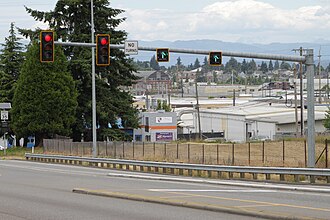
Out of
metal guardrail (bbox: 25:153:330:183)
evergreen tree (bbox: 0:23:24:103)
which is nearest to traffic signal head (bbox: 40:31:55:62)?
metal guardrail (bbox: 25:153:330:183)

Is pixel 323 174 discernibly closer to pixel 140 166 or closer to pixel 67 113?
pixel 140 166

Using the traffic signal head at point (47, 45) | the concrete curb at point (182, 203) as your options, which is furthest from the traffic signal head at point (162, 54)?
the concrete curb at point (182, 203)

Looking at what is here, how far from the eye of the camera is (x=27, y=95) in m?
60.9

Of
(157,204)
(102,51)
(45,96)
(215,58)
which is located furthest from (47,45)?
(45,96)

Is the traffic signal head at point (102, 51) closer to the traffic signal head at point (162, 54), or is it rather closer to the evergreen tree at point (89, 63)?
the traffic signal head at point (162, 54)

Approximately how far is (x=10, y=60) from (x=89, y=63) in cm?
1399

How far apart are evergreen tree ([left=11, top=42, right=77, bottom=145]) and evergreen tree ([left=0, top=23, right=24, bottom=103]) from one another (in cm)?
969

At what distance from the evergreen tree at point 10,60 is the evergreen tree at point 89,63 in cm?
574

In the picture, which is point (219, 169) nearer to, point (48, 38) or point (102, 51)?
point (102, 51)

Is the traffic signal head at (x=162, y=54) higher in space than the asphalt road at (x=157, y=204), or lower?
higher

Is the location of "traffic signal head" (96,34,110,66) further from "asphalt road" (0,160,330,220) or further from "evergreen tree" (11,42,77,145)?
"evergreen tree" (11,42,77,145)

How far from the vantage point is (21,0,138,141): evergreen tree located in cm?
6322

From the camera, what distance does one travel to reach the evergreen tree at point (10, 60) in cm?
7062

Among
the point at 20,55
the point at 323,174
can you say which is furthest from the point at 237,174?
the point at 20,55
